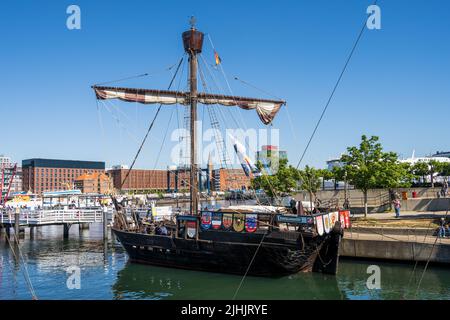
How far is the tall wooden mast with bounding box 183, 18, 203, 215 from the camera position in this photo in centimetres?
3092

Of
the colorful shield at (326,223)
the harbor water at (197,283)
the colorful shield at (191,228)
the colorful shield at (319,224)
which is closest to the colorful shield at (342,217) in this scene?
the colorful shield at (326,223)

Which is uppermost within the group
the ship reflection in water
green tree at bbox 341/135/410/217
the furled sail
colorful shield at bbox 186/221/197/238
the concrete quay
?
the furled sail

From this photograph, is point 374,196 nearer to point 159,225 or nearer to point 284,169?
point 284,169

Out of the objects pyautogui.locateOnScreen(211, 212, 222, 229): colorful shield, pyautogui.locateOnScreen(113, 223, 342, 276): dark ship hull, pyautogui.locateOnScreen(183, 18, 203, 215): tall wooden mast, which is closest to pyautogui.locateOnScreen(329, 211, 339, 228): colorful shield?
pyautogui.locateOnScreen(113, 223, 342, 276): dark ship hull

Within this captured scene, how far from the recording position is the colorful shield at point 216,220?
25969 millimetres

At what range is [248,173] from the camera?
111 feet

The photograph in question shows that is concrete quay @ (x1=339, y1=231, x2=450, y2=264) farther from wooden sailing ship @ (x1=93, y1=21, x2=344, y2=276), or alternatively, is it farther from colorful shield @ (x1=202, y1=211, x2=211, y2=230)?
colorful shield @ (x1=202, y1=211, x2=211, y2=230)

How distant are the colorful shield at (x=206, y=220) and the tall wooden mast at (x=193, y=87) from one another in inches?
154

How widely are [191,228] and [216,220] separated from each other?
1.88 metres

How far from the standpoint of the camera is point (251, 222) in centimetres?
2484

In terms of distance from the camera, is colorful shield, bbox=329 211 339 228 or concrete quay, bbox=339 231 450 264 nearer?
colorful shield, bbox=329 211 339 228

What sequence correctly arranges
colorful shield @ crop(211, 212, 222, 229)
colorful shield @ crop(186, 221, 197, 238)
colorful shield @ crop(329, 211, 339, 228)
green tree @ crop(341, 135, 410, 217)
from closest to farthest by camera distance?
colorful shield @ crop(329, 211, 339, 228) → colorful shield @ crop(211, 212, 222, 229) → colorful shield @ crop(186, 221, 197, 238) → green tree @ crop(341, 135, 410, 217)

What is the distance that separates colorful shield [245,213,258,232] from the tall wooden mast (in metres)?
6.36
